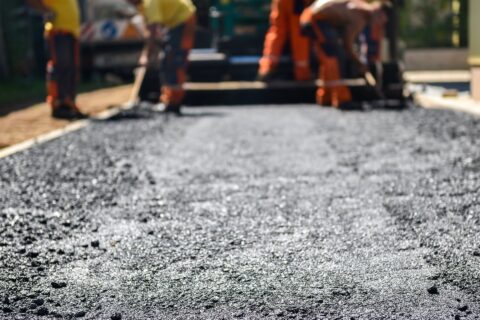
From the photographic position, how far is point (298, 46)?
1171cm

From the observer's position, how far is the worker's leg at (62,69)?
9477mm

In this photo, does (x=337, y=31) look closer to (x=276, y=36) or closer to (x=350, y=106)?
(x=350, y=106)

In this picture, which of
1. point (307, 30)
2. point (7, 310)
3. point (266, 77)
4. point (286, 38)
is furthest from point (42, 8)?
point (7, 310)

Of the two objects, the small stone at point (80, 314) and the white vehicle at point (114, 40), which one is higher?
the small stone at point (80, 314)

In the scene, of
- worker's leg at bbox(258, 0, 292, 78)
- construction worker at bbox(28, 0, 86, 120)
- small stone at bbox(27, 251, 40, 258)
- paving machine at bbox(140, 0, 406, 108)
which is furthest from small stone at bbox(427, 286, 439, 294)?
worker's leg at bbox(258, 0, 292, 78)

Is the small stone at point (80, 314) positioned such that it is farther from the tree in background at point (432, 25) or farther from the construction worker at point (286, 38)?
the tree in background at point (432, 25)

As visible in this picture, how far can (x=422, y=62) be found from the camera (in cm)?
2255

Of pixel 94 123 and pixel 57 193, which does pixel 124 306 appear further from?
pixel 94 123

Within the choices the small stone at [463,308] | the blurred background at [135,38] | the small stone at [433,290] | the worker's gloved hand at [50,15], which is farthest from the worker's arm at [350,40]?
the small stone at [463,308]

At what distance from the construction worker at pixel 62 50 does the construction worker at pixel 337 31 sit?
2755mm

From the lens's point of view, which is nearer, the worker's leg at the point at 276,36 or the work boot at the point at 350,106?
the work boot at the point at 350,106

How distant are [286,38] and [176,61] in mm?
2245

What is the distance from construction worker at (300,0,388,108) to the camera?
32.4ft

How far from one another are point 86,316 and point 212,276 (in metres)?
0.58
